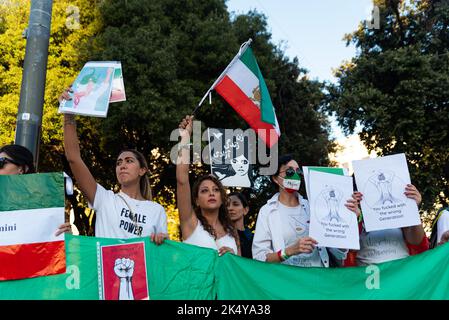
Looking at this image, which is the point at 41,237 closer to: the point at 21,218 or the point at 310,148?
the point at 21,218

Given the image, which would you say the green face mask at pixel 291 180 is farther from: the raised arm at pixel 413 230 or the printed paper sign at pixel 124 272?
the printed paper sign at pixel 124 272

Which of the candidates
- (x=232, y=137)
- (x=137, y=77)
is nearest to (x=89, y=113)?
(x=232, y=137)

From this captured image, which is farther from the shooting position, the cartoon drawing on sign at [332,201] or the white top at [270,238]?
the white top at [270,238]

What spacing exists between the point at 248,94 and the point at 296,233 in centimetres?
225

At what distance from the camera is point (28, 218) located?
3.54 meters

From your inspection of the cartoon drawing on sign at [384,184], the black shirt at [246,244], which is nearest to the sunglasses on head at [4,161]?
the black shirt at [246,244]

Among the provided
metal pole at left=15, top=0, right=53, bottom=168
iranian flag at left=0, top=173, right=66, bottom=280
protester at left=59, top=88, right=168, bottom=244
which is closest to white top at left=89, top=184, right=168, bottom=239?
protester at left=59, top=88, right=168, bottom=244

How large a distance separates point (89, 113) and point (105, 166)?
12.8 meters

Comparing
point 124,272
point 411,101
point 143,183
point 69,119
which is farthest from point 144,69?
point 124,272

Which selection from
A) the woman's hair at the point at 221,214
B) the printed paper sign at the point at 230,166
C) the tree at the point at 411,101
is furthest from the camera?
the tree at the point at 411,101

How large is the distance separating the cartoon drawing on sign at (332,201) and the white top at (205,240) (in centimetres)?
84

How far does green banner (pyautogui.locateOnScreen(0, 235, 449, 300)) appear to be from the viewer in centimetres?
383

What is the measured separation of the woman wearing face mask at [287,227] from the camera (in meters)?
4.11
